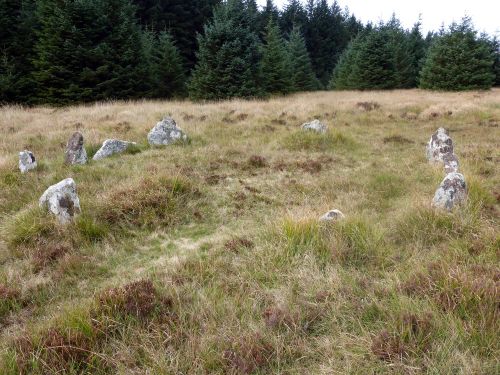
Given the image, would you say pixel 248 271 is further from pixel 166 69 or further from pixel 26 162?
pixel 166 69

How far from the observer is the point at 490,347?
8.03 ft

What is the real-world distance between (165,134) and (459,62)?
95.4 feet

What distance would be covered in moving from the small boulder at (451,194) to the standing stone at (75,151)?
24.3 feet

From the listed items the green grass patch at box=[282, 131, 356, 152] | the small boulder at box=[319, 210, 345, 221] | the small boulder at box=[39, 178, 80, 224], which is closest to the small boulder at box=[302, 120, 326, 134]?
the green grass patch at box=[282, 131, 356, 152]

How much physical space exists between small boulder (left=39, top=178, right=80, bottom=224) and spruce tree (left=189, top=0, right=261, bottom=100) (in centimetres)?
1787

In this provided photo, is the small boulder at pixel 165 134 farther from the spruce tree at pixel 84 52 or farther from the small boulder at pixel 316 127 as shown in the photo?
the spruce tree at pixel 84 52

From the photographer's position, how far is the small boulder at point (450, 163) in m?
7.33

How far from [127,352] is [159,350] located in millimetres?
247

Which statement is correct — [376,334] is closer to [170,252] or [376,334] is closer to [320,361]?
[320,361]

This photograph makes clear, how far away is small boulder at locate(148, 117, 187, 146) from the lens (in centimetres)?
992

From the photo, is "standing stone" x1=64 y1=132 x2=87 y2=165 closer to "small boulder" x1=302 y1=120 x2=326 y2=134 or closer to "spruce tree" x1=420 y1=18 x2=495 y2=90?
"small boulder" x1=302 y1=120 x2=326 y2=134

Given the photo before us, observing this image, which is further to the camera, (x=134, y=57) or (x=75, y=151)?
(x=134, y=57)

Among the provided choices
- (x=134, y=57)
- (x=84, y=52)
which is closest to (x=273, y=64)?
(x=134, y=57)

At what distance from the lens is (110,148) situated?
8922mm
